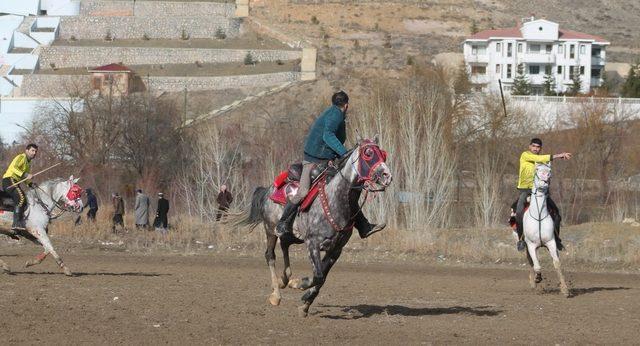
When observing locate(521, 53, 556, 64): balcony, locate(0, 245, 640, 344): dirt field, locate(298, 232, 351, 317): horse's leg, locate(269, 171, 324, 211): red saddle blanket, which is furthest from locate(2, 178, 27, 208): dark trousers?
locate(521, 53, 556, 64): balcony

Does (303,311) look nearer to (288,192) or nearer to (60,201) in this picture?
(288,192)

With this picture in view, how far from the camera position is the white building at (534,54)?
125 m

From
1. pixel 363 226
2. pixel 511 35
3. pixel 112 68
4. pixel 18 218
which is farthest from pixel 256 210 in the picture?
pixel 511 35

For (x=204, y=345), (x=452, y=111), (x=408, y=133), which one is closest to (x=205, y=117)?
(x=452, y=111)

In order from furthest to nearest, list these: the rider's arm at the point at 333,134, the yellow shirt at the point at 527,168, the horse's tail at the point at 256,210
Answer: the yellow shirt at the point at 527,168 < the horse's tail at the point at 256,210 < the rider's arm at the point at 333,134

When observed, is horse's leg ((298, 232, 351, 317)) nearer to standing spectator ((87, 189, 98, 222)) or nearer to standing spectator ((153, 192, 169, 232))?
standing spectator ((153, 192, 169, 232))

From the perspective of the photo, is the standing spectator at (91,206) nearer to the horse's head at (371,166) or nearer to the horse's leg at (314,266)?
the horse's leg at (314,266)

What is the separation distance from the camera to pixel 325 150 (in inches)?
725

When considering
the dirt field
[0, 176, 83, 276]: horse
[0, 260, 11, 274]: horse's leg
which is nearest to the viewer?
A: the dirt field

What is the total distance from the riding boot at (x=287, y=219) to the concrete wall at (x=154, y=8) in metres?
115

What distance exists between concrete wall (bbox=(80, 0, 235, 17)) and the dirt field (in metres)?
107

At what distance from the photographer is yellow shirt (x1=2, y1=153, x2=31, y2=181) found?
923 inches

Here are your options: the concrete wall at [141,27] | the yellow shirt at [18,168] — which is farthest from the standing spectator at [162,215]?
the concrete wall at [141,27]

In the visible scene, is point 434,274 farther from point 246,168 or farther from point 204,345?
point 246,168
